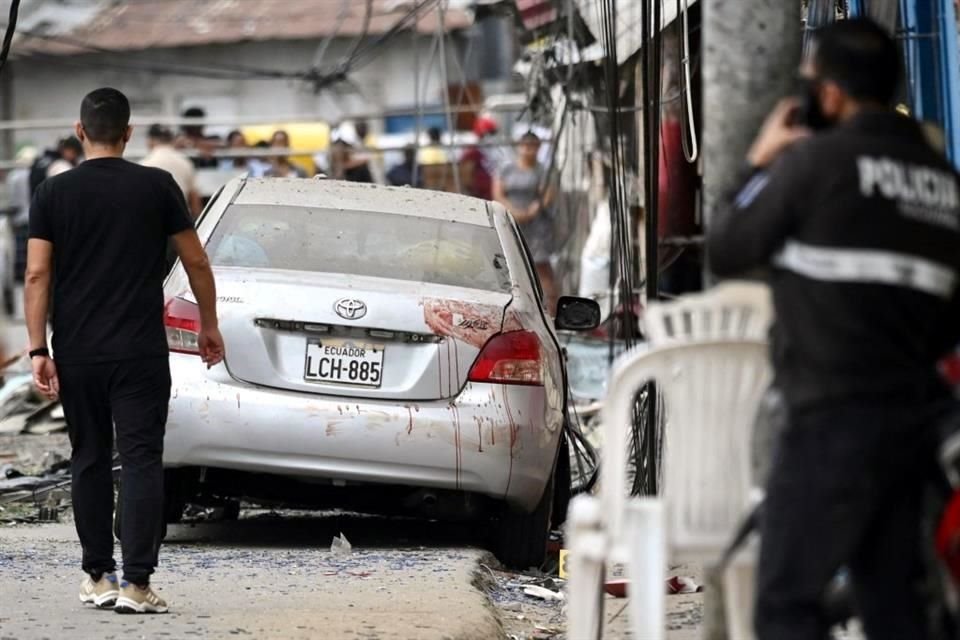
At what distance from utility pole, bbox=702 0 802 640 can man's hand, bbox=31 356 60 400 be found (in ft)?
8.86

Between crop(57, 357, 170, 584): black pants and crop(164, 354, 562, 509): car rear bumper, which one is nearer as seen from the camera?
crop(57, 357, 170, 584): black pants

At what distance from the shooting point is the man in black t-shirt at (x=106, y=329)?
23.3 ft

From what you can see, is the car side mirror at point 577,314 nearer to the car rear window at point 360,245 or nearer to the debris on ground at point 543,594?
the car rear window at point 360,245

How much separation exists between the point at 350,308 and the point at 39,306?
5.58 ft

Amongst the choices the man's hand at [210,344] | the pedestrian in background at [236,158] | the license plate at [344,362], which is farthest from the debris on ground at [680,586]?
the pedestrian in background at [236,158]

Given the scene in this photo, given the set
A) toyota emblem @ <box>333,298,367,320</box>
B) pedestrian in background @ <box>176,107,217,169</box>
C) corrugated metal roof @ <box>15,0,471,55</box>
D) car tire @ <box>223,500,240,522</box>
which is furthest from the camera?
corrugated metal roof @ <box>15,0,471,55</box>

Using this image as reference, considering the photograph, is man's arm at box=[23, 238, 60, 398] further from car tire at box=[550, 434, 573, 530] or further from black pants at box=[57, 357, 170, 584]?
car tire at box=[550, 434, 573, 530]

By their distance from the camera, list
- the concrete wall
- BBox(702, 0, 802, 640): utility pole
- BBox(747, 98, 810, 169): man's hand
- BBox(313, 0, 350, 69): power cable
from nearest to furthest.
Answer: BBox(747, 98, 810, 169): man's hand, BBox(702, 0, 802, 640): utility pole, BBox(313, 0, 350, 69): power cable, the concrete wall

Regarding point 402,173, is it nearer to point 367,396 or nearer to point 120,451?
point 367,396

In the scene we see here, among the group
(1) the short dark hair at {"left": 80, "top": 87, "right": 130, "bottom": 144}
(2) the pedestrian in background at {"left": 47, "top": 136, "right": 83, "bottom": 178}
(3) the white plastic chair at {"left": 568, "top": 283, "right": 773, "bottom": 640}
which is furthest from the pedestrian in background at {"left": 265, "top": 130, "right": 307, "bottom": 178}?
(3) the white plastic chair at {"left": 568, "top": 283, "right": 773, "bottom": 640}

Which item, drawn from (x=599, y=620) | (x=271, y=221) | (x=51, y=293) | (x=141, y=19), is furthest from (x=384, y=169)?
(x=141, y=19)

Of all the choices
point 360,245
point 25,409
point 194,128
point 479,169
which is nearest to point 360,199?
point 360,245

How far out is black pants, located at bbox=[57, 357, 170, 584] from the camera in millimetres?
7105

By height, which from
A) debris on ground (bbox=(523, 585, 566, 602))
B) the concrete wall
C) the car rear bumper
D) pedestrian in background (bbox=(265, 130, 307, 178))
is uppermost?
the concrete wall
